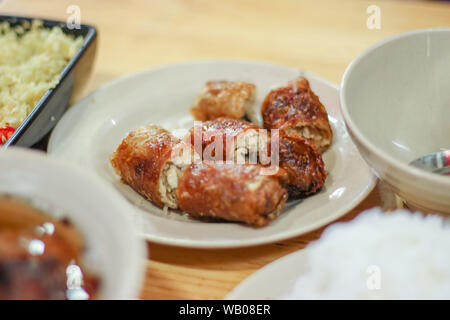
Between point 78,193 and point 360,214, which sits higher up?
point 78,193

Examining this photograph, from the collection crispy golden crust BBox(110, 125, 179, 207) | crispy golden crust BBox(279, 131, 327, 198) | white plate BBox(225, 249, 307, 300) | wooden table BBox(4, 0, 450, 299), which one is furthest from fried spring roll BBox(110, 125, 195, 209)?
wooden table BBox(4, 0, 450, 299)

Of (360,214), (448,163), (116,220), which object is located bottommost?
(360,214)

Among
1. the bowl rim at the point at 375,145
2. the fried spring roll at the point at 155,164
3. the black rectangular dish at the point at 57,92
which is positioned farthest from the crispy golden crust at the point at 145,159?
the bowl rim at the point at 375,145

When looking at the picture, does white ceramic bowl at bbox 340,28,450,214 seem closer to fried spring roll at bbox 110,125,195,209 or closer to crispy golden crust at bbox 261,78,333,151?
crispy golden crust at bbox 261,78,333,151

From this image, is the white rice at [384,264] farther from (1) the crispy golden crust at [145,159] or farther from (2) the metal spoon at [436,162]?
(1) the crispy golden crust at [145,159]

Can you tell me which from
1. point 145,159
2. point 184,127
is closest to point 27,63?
point 184,127

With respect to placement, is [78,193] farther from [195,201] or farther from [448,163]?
[448,163]

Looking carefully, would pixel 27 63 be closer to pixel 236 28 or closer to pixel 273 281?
pixel 236 28
